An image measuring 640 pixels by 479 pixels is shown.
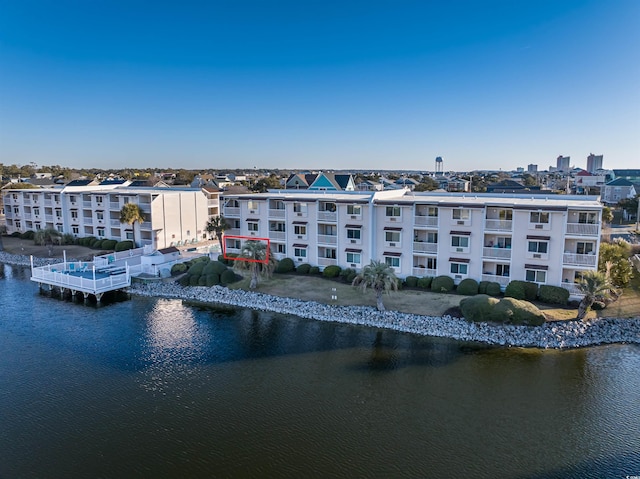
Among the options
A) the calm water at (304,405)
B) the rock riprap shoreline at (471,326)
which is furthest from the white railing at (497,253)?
the calm water at (304,405)

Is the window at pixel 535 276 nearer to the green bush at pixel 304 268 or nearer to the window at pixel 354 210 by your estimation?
the window at pixel 354 210

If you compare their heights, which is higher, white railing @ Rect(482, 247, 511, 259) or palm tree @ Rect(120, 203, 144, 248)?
palm tree @ Rect(120, 203, 144, 248)

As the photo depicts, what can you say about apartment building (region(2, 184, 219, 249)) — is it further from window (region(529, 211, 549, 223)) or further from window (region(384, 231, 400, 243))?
window (region(529, 211, 549, 223))

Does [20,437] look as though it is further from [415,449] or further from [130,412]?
[415,449]

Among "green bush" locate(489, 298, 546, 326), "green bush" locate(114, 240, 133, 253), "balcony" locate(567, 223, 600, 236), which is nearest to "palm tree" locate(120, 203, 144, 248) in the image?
"green bush" locate(114, 240, 133, 253)

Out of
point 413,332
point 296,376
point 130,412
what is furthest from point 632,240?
point 130,412
